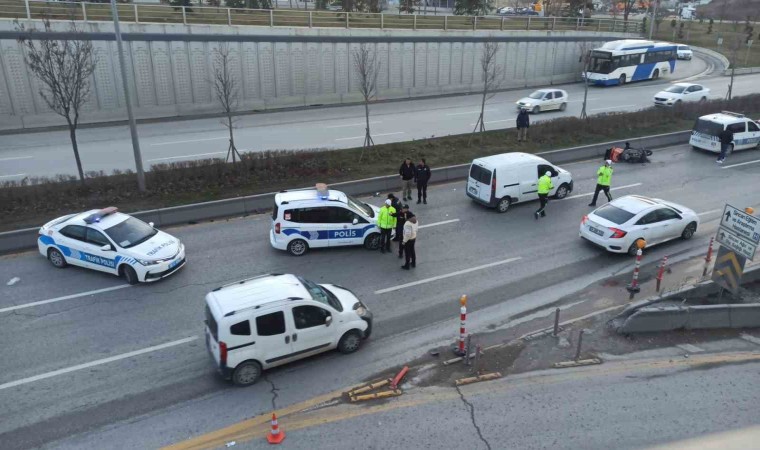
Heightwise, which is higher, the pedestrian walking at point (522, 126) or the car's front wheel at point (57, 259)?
the pedestrian walking at point (522, 126)

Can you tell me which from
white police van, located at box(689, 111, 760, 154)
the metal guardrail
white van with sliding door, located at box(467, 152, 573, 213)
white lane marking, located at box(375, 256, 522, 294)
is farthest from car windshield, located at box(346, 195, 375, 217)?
the metal guardrail

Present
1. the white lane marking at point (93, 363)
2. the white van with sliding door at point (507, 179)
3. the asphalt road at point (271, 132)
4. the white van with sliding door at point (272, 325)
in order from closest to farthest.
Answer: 1. the white van with sliding door at point (272, 325)
2. the white lane marking at point (93, 363)
3. the white van with sliding door at point (507, 179)
4. the asphalt road at point (271, 132)

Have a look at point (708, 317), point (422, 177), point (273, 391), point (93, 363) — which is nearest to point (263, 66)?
point (422, 177)

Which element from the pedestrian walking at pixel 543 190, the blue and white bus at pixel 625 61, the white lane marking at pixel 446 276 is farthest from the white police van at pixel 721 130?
the blue and white bus at pixel 625 61

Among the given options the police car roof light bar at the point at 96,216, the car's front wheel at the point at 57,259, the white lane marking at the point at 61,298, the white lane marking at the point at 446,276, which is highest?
the police car roof light bar at the point at 96,216

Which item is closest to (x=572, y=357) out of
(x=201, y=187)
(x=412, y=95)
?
(x=201, y=187)

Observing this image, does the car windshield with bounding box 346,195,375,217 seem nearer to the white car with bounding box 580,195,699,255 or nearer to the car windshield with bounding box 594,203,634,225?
the white car with bounding box 580,195,699,255

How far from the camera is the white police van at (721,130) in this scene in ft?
79.8

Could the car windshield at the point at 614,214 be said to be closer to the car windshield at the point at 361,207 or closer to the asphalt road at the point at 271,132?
the car windshield at the point at 361,207

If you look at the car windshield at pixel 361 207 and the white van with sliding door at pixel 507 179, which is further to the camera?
the white van with sliding door at pixel 507 179

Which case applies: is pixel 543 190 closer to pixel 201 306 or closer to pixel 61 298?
pixel 201 306

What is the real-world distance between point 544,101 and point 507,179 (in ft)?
58.2

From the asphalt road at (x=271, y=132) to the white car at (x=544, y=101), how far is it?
47cm

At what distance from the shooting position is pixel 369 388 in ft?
31.9
